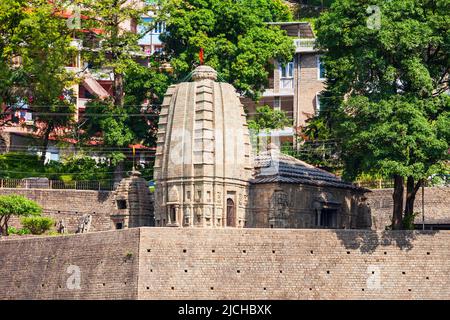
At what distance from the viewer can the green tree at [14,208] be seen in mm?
90500

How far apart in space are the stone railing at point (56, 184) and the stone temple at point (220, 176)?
11319mm

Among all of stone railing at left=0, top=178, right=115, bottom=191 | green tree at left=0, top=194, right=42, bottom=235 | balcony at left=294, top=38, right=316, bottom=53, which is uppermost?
balcony at left=294, top=38, right=316, bottom=53

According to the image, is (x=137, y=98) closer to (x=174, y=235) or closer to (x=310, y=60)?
(x=310, y=60)

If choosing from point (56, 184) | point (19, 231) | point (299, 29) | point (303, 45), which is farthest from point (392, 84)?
point (299, 29)

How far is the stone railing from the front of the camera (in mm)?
96312

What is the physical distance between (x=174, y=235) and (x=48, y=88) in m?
21.6

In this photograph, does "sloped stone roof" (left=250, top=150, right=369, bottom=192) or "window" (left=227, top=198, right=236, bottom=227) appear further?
"sloped stone roof" (left=250, top=150, right=369, bottom=192)

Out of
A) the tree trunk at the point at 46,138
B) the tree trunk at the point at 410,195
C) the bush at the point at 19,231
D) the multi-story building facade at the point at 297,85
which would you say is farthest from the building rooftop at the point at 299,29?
the tree trunk at the point at 410,195

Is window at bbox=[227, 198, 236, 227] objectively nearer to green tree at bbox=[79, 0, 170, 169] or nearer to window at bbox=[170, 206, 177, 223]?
window at bbox=[170, 206, 177, 223]

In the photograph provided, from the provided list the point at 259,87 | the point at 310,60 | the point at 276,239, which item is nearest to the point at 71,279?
the point at 276,239

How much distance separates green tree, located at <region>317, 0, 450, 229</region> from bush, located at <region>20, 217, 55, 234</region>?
57.5 ft

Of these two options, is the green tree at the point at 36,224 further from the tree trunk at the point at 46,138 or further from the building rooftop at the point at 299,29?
the building rooftop at the point at 299,29

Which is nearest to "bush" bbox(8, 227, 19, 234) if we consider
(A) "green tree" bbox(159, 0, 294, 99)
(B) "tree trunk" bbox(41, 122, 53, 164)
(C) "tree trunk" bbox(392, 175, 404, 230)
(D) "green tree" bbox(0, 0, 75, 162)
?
(D) "green tree" bbox(0, 0, 75, 162)

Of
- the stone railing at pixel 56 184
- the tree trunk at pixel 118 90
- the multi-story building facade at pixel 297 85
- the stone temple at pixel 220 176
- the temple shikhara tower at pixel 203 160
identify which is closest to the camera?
the temple shikhara tower at pixel 203 160
